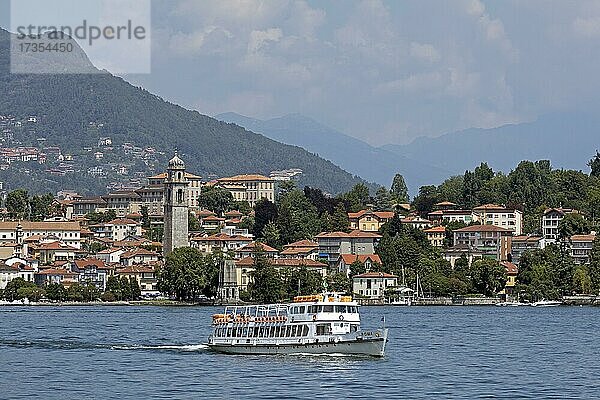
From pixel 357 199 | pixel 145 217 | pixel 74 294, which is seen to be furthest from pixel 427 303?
pixel 145 217

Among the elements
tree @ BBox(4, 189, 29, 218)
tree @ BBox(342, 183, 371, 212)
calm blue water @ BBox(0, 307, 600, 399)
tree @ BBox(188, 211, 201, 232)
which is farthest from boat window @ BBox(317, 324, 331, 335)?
tree @ BBox(4, 189, 29, 218)

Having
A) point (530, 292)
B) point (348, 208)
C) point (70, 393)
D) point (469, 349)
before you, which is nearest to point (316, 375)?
point (70, 393)

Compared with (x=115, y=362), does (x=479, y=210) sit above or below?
above

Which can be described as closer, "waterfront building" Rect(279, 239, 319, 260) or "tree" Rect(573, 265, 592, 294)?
"tree" Rect(573, 265, 592, 294)

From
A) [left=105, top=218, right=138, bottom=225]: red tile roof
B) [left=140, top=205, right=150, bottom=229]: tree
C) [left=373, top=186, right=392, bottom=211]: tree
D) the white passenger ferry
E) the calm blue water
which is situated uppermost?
A: [left=373, top=186, right=392, bottom=211]: tree

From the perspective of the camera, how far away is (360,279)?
115125 millimetres

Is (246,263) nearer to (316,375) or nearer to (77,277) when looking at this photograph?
(77,277)

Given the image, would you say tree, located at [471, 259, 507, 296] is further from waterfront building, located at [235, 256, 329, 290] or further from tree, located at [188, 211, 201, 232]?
tree, located at [188, 211, 201, 232]

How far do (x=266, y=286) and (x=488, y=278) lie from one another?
69.0 ft

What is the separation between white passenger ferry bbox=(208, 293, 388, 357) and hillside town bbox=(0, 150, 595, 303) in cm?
Answer: 5213

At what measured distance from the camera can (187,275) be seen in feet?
352

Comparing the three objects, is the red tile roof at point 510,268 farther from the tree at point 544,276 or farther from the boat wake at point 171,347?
the boat wake at point 171,347

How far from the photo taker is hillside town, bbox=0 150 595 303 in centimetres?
11512

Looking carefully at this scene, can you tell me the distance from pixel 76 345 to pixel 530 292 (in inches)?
2450
